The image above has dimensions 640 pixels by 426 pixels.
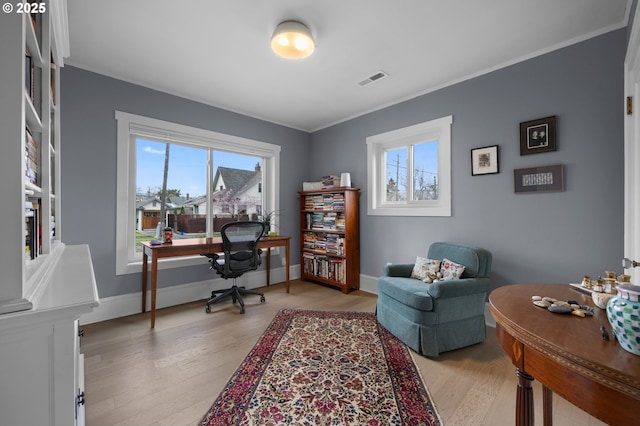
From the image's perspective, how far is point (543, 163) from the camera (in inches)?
90.9

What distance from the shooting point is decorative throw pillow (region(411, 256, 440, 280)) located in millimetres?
2527

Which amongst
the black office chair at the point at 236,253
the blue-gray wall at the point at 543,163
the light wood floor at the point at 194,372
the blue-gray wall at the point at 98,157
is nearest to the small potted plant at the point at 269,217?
the black office chair at the point at 236,253

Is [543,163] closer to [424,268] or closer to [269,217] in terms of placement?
[424,268]

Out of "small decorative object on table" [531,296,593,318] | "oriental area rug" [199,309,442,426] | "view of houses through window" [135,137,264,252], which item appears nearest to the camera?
"small decorative object on table" [531,296,593,318]

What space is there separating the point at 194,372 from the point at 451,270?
7.27 ft

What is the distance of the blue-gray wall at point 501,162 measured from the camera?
2.04m

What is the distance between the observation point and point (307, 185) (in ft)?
13.8

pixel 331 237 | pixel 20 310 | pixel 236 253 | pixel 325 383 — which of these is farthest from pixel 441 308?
pixel 20 310

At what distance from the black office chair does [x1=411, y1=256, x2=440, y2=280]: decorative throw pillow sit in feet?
5.90

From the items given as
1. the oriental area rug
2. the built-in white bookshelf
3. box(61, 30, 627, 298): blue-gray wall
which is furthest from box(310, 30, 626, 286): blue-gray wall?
the built-in white bookshelf

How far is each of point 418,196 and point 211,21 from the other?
2.75 metres

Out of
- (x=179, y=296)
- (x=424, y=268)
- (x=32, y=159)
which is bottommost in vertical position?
(x=179, y=296)

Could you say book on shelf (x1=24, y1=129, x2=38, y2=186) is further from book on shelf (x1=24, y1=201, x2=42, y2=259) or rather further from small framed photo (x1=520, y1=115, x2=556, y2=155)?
small framed photo (x1=520, y1=115, x2=556, y2=155)

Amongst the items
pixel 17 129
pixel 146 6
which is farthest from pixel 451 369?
pixel 146 6
